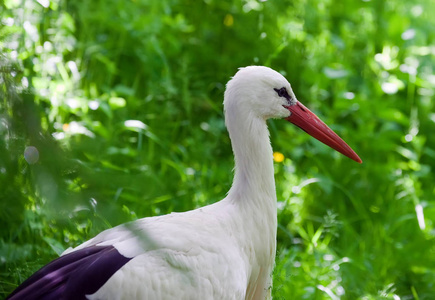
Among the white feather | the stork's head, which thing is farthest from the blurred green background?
the stork's head

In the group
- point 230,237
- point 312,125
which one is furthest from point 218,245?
point 312,125

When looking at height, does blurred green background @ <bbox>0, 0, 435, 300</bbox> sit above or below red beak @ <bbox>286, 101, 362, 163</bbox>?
below

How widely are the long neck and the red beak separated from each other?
18 cm

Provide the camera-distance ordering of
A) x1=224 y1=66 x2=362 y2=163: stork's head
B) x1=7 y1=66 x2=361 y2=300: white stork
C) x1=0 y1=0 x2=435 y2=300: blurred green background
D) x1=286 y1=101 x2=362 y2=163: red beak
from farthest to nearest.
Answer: x1=0 y1=0 x2=435 y2=300: blurred green background, x1=286 y1=101 x2=362 y2=163: red beak, x1=224 y1=66 x2=362 y2=163: stork's head, x1=7 y1=66 x2=361 y2=300: white stork

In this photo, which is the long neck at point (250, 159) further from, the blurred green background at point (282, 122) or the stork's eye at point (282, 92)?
the blurred green background at point (282, 122)

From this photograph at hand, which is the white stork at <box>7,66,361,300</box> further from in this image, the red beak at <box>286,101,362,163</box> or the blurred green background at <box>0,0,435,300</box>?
the blurred green background at <box>0,0,435,300</box>

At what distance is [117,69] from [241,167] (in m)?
1.94

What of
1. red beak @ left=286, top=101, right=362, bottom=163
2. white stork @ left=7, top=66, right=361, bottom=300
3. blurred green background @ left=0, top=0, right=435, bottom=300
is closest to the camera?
white stork @ left=7, top=66, right=361, bottom=300

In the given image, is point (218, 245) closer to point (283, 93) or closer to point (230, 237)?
point (230, 237)

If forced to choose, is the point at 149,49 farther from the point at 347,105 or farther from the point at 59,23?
the point at 347,105

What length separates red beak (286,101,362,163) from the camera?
2.76 meters

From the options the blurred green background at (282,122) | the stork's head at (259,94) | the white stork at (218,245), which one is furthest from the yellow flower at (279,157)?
the stork's head at (259,94)

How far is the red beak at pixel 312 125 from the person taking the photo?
2.76 metres

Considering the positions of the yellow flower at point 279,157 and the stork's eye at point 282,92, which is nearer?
the stork's eye at point 282,92
